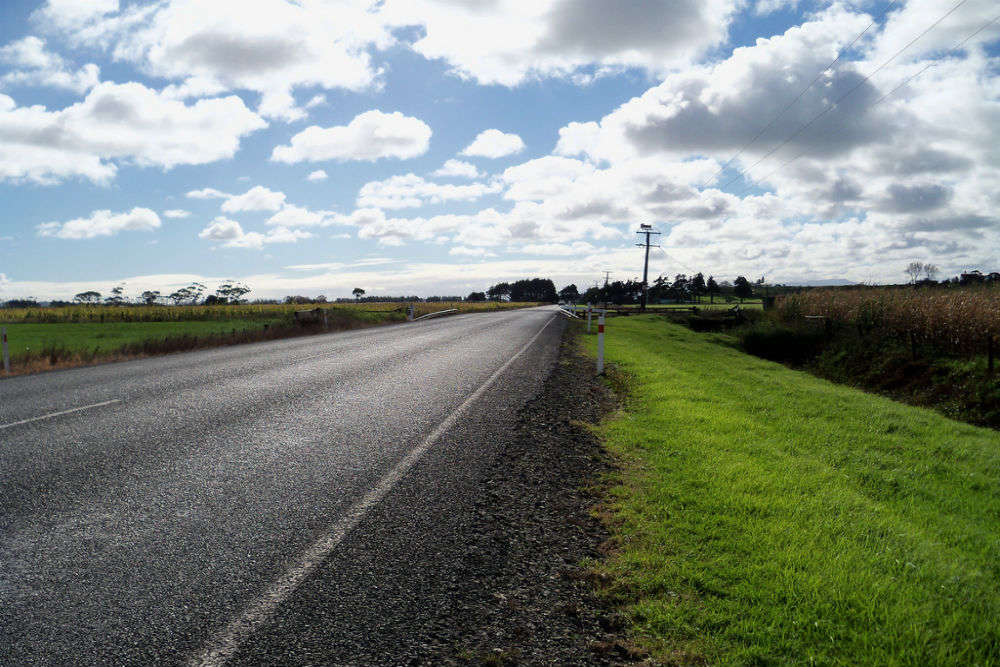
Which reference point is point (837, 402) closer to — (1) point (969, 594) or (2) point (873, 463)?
(2) point (873, 463)

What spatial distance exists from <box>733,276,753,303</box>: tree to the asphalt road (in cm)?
14230

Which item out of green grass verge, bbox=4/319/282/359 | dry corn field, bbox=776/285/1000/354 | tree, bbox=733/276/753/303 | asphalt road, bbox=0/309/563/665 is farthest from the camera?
tree, bbox=733/276/753/303

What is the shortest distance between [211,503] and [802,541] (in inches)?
173

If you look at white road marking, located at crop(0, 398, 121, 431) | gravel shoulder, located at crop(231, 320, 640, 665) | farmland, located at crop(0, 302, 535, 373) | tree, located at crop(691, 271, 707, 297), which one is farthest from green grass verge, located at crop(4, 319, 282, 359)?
tree, located at crop(691, 271, 707, 297)

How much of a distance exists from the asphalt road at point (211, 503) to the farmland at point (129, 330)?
22.4 ft

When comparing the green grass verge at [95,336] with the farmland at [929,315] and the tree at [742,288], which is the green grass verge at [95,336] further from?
the tree at [742,288]

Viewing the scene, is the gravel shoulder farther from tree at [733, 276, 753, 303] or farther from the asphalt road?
tree at [733, 276, 753, 303]

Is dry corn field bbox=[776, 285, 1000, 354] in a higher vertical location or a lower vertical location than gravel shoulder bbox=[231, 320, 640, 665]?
higher

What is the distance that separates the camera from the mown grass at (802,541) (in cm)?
281

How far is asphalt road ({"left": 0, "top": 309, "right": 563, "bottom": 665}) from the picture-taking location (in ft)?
8.96

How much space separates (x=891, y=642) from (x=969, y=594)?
39.3 inches

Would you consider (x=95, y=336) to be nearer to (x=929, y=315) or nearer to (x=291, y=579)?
(x=291, y=579)

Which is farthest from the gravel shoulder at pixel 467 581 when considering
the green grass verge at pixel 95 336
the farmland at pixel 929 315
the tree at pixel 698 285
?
the tree at pixel 698 285

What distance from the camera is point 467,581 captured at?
3.24 meters
